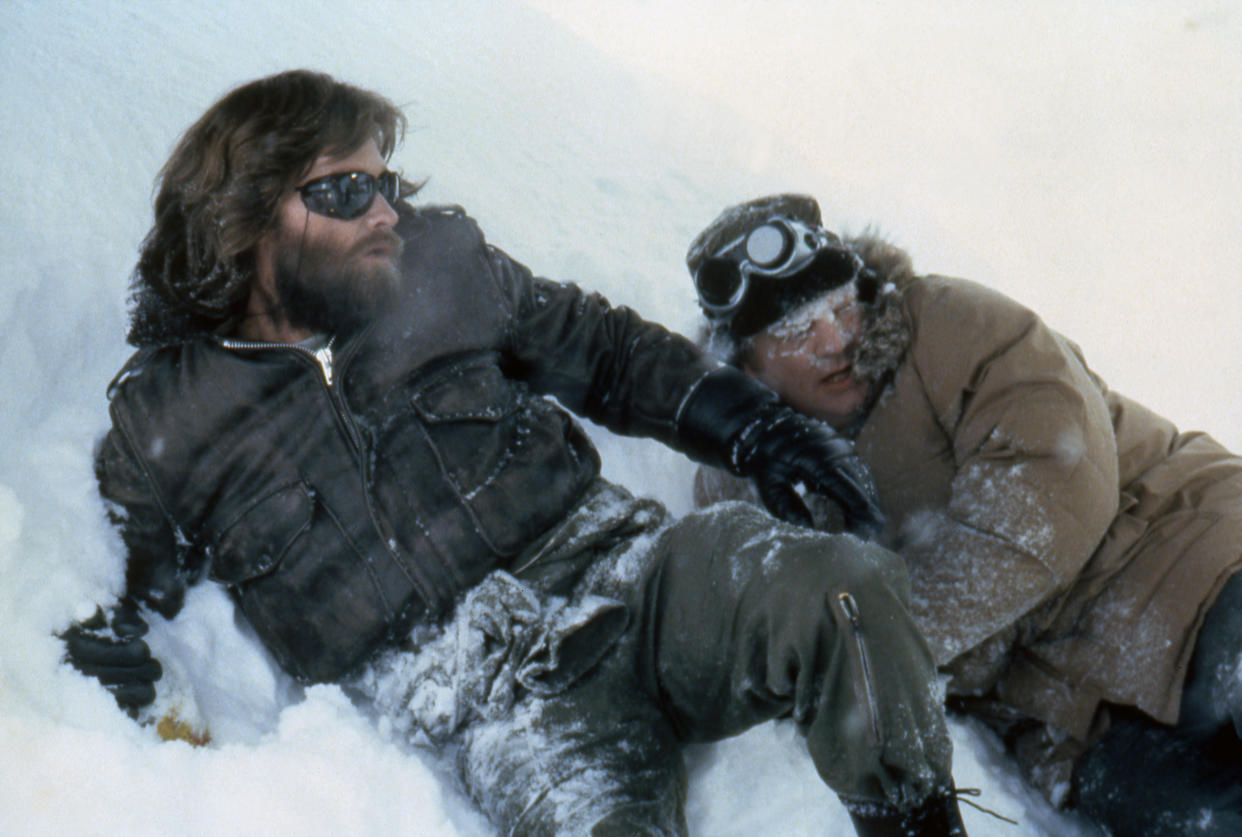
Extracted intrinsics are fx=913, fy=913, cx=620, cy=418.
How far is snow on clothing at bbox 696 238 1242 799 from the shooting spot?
1.92 metres

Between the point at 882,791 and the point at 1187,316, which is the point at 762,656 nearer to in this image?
the point at 882,791

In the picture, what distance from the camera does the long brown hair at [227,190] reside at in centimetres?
209

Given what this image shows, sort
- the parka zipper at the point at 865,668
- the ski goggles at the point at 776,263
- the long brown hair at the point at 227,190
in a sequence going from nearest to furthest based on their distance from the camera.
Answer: the parka zipper at the point at 865,668 < the long brown hair at the point at 227,190 < the ski goggles at the point at 776,263

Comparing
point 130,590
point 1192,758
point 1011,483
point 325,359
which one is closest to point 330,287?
point 325,359

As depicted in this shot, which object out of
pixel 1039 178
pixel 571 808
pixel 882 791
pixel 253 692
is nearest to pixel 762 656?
pixel 882 791

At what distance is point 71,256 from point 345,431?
3.69 ft

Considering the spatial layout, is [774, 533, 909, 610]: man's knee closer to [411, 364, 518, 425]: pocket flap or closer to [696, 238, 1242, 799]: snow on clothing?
[696, 238, 1242, 799]: snow on clothing

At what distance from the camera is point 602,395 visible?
2449 mm

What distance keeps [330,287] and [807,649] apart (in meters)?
1.31

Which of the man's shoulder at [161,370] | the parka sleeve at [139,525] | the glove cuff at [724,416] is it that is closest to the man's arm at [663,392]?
the glove cuff at [724,416]

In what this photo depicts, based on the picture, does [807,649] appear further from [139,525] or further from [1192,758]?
[139,525]

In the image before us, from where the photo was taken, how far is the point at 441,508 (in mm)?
1993

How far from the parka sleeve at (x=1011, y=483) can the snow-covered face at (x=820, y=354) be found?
241mm

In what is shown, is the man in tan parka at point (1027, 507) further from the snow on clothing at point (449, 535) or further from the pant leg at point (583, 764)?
the pant leg at point (583, 764)
